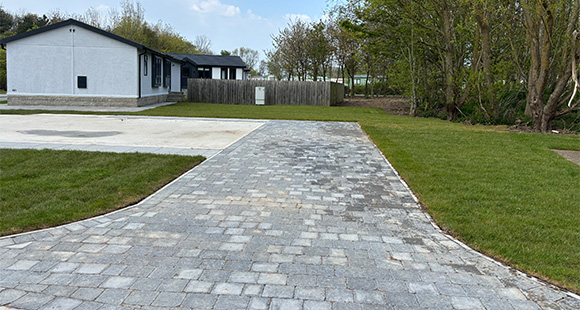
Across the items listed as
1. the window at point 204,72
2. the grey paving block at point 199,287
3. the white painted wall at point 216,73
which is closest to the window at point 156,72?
the white painted wall at point 216,73

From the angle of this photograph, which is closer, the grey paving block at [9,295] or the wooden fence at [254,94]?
the grey paving block at [9,295]

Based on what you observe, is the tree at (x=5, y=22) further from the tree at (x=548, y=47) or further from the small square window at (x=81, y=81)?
the tree at (x=548, y=47)

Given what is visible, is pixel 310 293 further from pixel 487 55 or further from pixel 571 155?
pixel 487 55

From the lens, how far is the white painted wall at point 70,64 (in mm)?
21656

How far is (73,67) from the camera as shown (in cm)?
2191

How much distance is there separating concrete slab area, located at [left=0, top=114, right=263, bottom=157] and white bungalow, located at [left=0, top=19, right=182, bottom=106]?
6.87 m

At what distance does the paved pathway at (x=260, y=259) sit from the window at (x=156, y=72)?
815 inches

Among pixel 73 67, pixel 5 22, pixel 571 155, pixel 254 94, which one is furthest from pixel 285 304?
pixel 5 22

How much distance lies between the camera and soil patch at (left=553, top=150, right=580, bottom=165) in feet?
29.7

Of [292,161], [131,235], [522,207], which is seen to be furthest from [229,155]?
[522,207]

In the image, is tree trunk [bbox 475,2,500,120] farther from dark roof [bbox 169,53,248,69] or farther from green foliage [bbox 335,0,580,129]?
dark roof [bbox 169,53,248,69]

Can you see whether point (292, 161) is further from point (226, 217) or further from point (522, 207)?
point (522, 207)

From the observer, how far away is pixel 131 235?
4.23 metres

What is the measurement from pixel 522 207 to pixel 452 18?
16144mm
